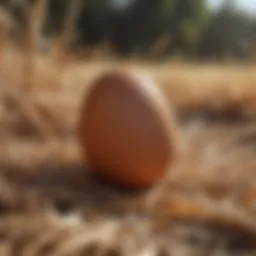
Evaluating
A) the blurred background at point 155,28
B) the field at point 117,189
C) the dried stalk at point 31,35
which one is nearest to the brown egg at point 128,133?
the field at point 117,189

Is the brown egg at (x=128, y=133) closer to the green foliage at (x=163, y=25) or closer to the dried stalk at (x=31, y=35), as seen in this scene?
the dried stalk at (x=31, y=35)

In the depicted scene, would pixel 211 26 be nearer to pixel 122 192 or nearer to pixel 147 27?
pixel 147 27

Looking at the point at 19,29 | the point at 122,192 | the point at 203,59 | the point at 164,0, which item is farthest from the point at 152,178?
the point at 203,59

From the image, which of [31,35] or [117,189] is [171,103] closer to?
[31,35]

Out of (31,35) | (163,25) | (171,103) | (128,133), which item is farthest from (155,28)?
(128,133)

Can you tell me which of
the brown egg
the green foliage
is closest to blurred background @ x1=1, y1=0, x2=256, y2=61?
the green foliage

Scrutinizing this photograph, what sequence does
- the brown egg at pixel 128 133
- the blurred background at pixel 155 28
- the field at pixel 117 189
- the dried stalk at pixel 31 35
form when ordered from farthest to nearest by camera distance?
the blurred background at pixel 155 28 → the dried stalk at pixel 31 35 → the brown egg at pixel 128 133 → the field at pixel 117 189

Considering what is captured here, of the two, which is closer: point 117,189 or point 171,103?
point 117,189
